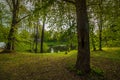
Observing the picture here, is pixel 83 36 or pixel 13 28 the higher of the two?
pixel 13 28

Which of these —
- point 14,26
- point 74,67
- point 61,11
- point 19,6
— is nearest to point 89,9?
point 61,11

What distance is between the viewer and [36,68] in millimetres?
12391

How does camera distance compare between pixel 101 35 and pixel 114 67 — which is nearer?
pixel 114 67

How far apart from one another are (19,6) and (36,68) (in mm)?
12184

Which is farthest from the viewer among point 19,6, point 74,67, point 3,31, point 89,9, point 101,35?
point 101,35

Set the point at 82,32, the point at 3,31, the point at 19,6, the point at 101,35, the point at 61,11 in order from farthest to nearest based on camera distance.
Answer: the point at 101,35
the point at 19,6
the point at 3,31
the point at 61,11
the point at 82,32

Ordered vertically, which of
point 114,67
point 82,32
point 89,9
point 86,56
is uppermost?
point 89,9

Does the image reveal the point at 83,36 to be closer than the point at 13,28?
Yes

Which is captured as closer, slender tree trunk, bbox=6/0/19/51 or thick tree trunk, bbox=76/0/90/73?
thick tree trunk, bbox=76/0/90/73

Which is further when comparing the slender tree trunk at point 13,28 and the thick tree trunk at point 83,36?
the slender tree trunk at point 13,28

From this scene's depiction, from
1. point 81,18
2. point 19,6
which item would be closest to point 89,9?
point 81,18

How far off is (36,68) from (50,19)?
3.29 m

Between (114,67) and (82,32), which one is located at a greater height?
(82,32)

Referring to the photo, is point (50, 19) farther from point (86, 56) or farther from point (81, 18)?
point (86, 56)
